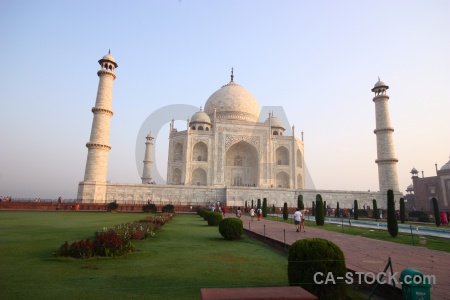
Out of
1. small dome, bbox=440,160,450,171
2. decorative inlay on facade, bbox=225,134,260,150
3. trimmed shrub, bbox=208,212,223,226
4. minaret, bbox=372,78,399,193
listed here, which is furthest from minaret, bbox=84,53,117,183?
small dome, bbox=440,160,450,171

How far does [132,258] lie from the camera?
5648 millimetres

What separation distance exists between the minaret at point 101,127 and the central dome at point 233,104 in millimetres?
13361

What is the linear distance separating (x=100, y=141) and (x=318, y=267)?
79.6 feet

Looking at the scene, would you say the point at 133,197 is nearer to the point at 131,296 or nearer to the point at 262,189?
the point at 262,189

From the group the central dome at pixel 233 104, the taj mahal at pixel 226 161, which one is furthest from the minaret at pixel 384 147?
the central dome at pixel 233 104

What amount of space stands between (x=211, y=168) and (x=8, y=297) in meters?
26.8

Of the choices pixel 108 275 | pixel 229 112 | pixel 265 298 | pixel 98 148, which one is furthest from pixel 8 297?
pixel 229 112

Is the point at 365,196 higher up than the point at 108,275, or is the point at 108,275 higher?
the point at 365,196

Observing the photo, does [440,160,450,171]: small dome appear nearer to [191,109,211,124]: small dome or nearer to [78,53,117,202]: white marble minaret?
[191,109,211,124]: small dome

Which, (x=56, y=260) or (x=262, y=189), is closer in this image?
(x=56, y=260)

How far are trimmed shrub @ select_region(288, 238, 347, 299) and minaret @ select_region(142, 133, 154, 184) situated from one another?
36.0m

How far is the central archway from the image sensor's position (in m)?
32.5

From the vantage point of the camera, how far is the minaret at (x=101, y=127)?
2405cm

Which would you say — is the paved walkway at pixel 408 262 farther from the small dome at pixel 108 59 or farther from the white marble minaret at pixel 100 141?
the small dome at pixel 108 59
